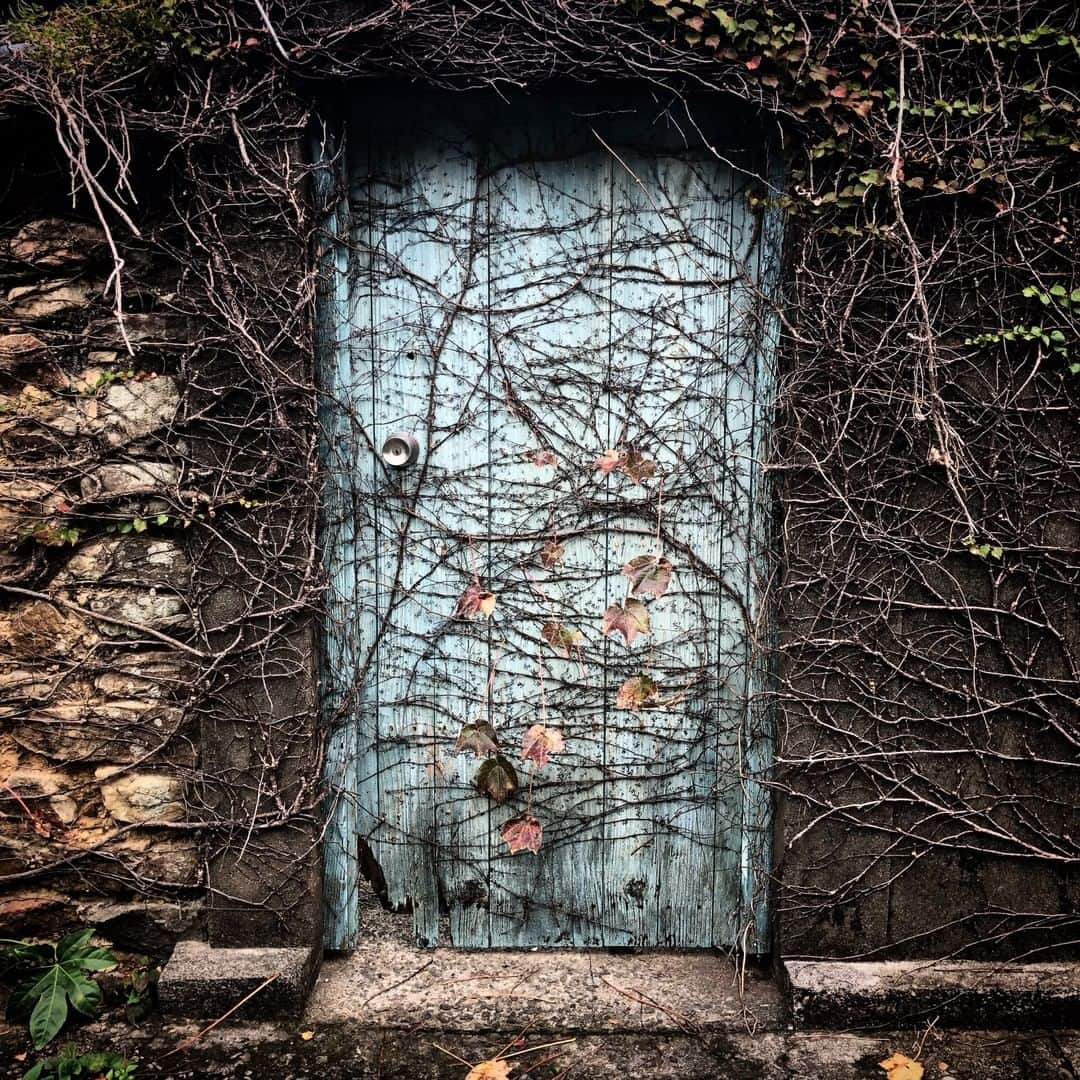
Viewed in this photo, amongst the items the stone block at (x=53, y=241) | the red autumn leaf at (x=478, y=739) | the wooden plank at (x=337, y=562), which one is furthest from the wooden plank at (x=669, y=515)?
the stone block at (x=53, y=241)

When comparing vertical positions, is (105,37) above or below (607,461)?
above

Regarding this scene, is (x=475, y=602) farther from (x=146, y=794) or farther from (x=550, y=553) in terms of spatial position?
(x=146, y=794)

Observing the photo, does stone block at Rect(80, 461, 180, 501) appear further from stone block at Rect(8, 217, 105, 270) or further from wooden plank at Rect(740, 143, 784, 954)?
wooden plank at Rect(740, 143, 784, 954)

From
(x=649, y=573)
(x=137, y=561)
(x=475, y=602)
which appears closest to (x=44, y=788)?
(x=137, y=561)

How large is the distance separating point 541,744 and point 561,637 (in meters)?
0.32

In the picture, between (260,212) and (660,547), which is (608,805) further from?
(260,212)

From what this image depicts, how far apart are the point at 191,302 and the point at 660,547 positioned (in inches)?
58.6

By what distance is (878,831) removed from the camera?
2580 mm

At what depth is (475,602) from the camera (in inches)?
104

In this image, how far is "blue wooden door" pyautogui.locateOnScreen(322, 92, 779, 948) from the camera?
2600mm

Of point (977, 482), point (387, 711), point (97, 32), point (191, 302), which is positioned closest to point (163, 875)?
point (387, 711)

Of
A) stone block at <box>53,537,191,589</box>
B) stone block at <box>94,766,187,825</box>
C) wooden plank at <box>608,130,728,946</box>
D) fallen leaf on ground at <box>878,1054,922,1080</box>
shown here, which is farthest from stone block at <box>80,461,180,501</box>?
fallen leaf on ground at <box>878,1054,922,1080</box>

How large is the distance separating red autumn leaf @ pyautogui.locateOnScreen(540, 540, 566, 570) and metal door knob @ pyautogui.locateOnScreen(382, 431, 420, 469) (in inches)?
18.6

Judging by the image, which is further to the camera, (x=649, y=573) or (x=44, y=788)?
(x=44, y=788)
